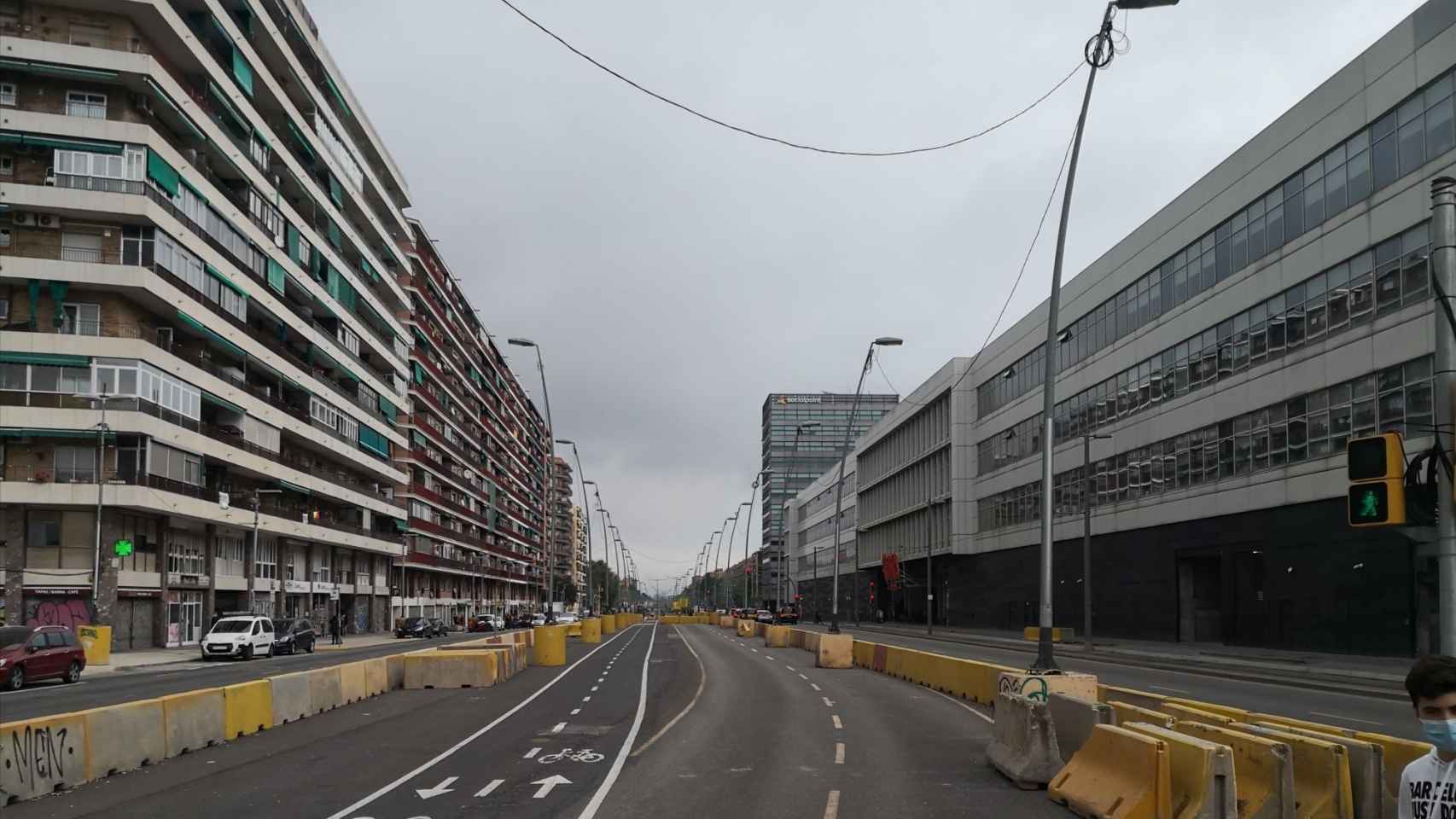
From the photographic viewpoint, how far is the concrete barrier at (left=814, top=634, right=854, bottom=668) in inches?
1426

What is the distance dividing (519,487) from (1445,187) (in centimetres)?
16045

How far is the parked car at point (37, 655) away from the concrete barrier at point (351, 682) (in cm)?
1143

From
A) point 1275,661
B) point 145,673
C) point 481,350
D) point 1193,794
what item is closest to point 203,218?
point 145,673

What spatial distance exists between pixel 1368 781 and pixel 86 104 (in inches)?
2031

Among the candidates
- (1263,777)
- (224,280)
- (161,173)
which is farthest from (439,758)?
(224,280)

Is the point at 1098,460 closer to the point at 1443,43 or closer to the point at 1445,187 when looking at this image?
the point at 1443,43

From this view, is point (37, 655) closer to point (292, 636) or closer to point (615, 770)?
point (292, 636)

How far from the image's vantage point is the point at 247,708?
699 inches

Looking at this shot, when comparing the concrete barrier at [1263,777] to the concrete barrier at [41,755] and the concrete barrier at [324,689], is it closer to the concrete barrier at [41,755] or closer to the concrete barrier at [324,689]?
the concrete barrier at [41,755]

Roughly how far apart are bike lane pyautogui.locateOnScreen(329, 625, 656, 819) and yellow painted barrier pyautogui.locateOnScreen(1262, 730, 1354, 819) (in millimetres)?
6218

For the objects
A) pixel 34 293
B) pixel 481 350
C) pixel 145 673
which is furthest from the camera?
pixel 481 350

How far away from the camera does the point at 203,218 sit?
5356cm

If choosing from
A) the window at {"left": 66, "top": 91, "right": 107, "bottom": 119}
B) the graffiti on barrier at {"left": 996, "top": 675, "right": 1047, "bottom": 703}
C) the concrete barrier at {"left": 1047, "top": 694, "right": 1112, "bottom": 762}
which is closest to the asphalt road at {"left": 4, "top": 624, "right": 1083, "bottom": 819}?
the concrete barrier at {"left": 1047, "top": 694, "right": 1112, "bottom": 762}

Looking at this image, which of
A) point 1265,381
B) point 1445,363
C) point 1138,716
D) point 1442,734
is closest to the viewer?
point 1442,734
